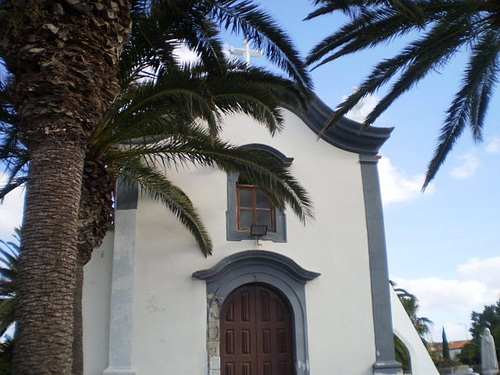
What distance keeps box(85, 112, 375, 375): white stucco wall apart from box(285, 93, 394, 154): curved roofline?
0.17 m

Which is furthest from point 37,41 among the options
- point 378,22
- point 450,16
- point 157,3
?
point 450,16

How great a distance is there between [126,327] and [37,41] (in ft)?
20.6

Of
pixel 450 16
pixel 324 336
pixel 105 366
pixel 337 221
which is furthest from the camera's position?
pixel 337 221

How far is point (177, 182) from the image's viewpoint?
12023mm

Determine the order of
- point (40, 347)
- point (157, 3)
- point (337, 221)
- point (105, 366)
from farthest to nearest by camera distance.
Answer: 1. point (337, 221)
2. point (105, 366)
3. point (157, 3)
4. point (40, 347)

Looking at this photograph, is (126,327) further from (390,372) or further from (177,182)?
(390,372)

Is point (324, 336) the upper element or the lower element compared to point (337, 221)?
lower

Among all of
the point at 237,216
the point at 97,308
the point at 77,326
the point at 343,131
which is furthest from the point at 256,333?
the point at 343,131

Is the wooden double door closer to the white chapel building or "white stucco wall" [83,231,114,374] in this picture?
the white chapel building

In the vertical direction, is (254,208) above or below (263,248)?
above

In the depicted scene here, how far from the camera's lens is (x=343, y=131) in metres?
13.2

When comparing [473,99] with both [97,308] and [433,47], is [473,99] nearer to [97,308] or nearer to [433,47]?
[433,47]

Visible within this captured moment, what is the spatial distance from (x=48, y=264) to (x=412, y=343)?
31.5 feet

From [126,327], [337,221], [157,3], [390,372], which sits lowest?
[390,372]
